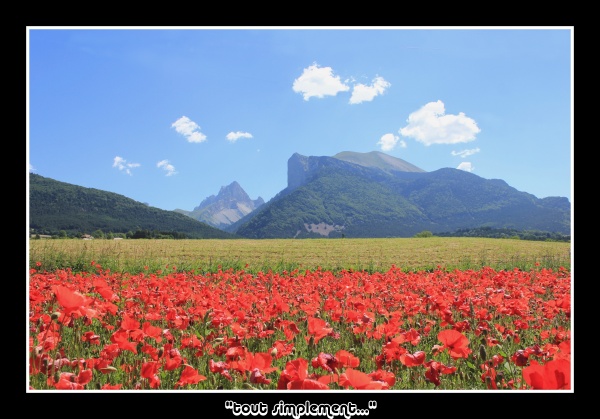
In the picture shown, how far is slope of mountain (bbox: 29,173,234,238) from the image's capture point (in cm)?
7944

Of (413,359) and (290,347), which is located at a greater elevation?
(413,359)

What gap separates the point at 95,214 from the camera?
99.2 m

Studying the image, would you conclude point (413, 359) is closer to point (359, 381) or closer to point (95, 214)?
point (359, 381)

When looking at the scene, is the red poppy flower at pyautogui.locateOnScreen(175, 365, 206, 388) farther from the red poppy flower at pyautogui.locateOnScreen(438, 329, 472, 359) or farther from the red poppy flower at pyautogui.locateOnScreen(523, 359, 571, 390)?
the red poppy flower at pyautogui.locateOnScreen(523, 359, 571, 390)

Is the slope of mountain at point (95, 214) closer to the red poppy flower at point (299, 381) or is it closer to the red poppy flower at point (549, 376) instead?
the red poppy flower at point (299, 381)

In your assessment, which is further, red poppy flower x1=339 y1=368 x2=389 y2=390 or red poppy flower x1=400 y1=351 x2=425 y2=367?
red poppy flower x1=400 y1=351 x2=425 y2=367

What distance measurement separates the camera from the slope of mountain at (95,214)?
261ft

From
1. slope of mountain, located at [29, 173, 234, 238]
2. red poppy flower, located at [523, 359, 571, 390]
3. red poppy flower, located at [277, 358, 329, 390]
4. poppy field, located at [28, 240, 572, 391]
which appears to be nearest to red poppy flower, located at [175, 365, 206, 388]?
poppy field, located at [28, 240, 572, 391]

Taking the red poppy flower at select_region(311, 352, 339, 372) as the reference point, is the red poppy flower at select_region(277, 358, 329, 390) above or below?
above

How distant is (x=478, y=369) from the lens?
109 inches

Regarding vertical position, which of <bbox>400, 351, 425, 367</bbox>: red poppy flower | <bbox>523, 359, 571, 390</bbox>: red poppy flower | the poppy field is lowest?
the poppy field

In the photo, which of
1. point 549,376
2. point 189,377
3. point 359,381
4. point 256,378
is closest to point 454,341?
point 549,376
